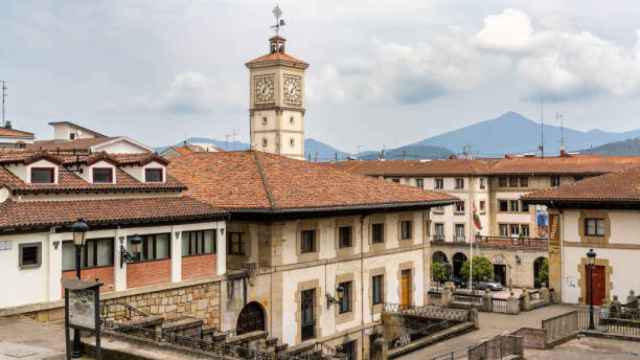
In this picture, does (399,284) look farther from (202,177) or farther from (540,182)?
(540,182)

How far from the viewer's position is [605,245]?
38906mm

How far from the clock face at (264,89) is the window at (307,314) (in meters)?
79.2

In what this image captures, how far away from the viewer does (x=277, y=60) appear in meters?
112

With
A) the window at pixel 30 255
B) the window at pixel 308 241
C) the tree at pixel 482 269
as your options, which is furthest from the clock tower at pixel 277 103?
the window at pixel 30 255

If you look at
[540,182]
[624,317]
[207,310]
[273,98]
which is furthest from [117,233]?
[273,98]

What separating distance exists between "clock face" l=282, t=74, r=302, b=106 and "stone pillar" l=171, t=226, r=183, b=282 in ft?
277

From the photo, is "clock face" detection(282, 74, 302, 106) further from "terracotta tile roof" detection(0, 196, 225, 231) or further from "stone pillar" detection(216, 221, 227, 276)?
"terracotta tile roof" detection(0, 196, 225, 231)

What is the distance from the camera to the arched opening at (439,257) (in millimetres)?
84975

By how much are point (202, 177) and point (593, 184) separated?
20.0m

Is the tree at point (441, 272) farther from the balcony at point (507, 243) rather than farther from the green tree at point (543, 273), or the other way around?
the green tree at point (543, 273)

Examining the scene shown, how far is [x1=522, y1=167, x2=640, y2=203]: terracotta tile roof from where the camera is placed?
3822 cm

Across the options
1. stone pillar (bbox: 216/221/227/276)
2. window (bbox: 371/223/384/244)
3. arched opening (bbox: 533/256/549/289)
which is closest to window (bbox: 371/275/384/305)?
window (bbox: 371/223/384/244)

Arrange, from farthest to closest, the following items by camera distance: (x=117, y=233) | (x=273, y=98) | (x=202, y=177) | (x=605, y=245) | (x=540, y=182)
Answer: (x=273, y=98) < (x=540, y=182) < (x=605, y=245) < (x=202, y=177) < (x=117, y=233)

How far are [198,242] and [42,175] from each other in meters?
6.57
